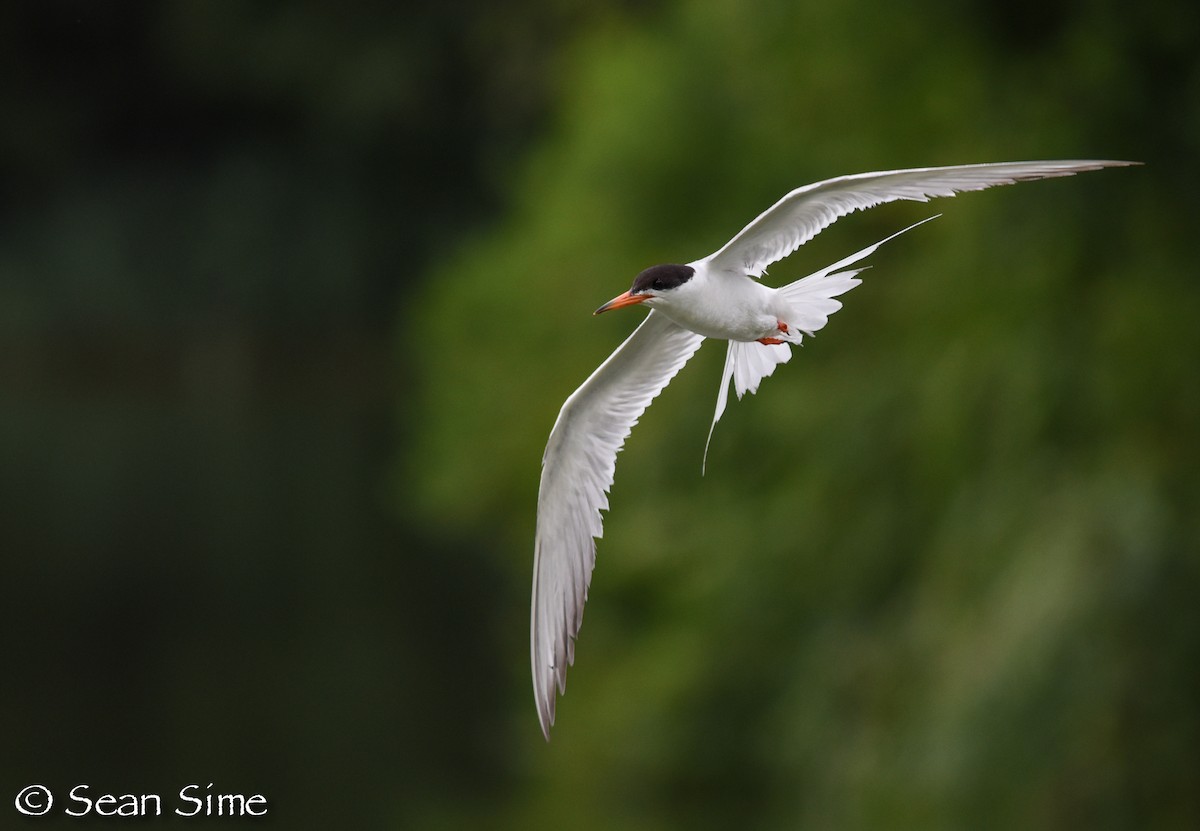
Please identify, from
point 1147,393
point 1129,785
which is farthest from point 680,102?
point 1129,785

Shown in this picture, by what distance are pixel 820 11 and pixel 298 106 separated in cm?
2453

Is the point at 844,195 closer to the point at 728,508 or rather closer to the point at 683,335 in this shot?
the point at 683,335

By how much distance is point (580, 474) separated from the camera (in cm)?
511

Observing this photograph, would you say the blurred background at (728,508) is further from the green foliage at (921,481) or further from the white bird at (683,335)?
the white bird at (683,335)

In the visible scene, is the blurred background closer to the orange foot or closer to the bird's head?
the orange foot

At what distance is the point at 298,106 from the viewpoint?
1248 inches

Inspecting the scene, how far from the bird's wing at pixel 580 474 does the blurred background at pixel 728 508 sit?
2200 millimetres

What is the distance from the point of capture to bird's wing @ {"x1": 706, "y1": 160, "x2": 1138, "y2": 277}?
3.79 metres

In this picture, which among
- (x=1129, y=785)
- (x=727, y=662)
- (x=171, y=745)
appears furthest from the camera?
(x=171, y=745)

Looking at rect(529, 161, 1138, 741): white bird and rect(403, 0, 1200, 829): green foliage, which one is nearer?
rect(529, 161, 1138, 741): white bird

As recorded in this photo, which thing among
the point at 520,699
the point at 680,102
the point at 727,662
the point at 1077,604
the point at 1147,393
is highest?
A: the point at 680,102

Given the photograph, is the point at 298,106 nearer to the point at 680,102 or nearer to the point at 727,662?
the point at 680,102

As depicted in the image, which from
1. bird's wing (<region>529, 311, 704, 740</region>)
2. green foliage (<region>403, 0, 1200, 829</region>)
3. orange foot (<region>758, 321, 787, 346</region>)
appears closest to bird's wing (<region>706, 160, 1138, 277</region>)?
orange foot (<region>758, 321, 787, 346</region>)

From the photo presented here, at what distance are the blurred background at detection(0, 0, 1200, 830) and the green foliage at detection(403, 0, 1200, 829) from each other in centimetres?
2
